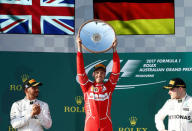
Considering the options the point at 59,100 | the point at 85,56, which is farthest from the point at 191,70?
the point at 59,100

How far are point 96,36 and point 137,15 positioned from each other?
167cm

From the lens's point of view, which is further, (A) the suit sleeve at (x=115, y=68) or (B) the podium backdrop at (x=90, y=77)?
(B) the podium backdrop at (x=90, y=77)

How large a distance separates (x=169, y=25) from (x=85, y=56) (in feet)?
5.03

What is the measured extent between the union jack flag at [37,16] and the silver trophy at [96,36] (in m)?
1.30

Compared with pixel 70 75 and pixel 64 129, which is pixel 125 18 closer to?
pixel 70 75

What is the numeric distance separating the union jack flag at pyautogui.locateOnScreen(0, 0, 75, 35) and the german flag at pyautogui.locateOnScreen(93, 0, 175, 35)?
0.51m

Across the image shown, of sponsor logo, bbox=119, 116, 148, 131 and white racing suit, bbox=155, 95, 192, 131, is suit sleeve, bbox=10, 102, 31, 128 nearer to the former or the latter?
white racing suit, bbox=155, 95, 192, 131

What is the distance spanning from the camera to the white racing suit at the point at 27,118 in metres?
3.87

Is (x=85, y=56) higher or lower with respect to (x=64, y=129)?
higher

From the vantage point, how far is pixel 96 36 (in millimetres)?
4027

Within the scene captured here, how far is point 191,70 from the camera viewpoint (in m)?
5.38

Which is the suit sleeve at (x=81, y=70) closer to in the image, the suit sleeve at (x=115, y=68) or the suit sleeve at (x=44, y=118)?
the suit sleeve at (x=115, y=68)

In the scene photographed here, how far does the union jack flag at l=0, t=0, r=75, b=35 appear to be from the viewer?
521 centimetres

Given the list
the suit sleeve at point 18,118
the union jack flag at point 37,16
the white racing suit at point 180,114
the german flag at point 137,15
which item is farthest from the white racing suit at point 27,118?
the german flag at point 137,15
